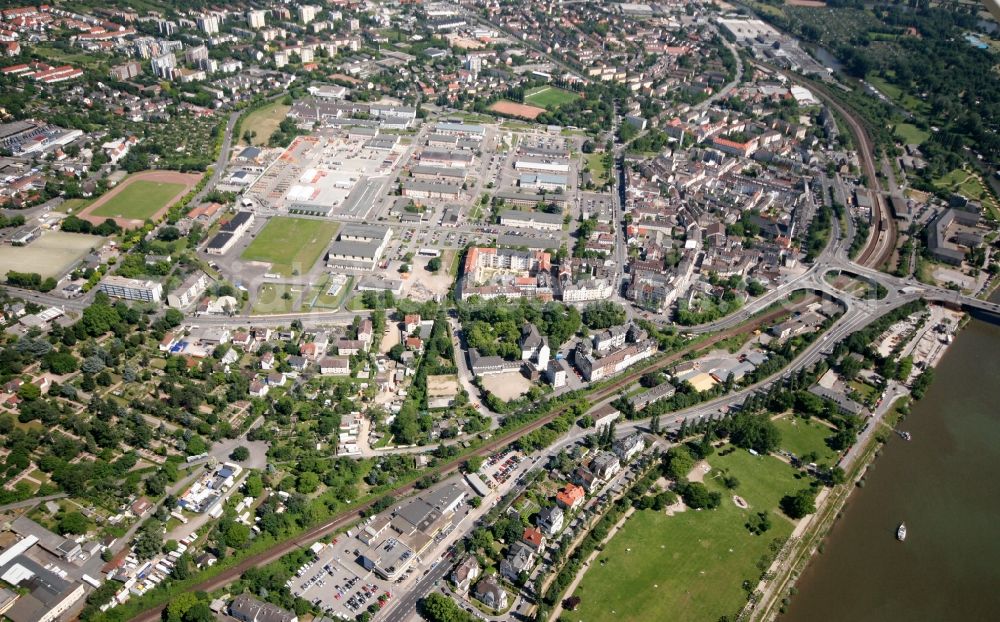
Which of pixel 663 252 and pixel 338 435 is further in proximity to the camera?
pixel 663 252

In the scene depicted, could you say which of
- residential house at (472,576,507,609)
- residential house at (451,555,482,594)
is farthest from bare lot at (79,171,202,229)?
residential house at (472,576,507,609)

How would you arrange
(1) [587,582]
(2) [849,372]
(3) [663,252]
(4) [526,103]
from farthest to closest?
(4) [526,103], (3) [663,252], (2) [849,372], (1) [587,582]

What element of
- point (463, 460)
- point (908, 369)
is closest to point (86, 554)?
point (463, 460)

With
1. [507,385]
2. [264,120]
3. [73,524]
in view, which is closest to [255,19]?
[264,120]

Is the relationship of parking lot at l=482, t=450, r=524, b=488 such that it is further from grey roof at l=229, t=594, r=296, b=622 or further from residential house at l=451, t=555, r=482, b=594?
grey roof at l=229, t=594, r=296, b=622

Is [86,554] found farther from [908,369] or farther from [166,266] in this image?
[908,369]

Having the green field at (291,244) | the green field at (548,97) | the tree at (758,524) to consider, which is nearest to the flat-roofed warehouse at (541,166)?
the green field at (548,97)

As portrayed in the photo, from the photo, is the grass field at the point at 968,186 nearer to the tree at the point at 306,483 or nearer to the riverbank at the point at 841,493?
the riverbank at the point at 841,493
